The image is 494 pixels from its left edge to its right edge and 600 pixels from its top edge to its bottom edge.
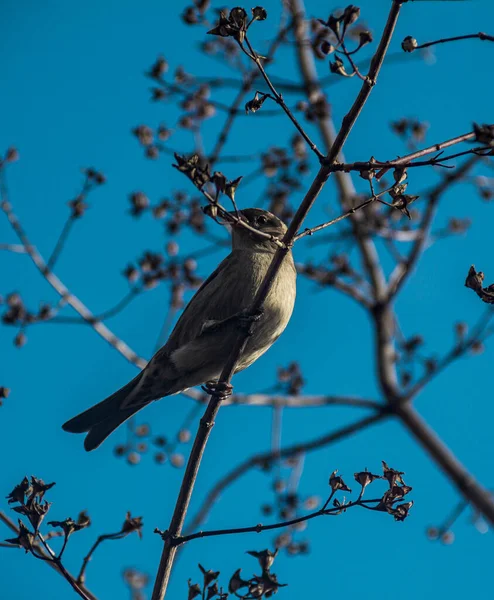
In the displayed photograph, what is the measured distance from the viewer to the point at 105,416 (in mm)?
5379

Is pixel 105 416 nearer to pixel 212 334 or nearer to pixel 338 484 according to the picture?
pixel 212 334

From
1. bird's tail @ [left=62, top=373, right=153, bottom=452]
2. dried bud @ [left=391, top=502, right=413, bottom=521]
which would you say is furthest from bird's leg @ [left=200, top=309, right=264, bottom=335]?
dried bud @ [left=391, top=502, right=413, bottom=521]

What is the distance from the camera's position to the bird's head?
523 centimetres

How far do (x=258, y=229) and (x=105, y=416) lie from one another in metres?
1.80

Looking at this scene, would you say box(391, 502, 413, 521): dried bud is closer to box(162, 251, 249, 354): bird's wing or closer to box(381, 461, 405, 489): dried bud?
box(381, 461, 405, 489): dried bud

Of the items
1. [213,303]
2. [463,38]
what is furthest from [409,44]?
[213,303]

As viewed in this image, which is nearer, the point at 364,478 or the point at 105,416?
the point at 364,478

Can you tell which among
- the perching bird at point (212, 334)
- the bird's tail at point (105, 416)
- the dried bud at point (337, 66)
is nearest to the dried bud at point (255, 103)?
the dried bud at point (337, 66)

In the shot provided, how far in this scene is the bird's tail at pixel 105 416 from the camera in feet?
17.4

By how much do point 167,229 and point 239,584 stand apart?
4.47 m

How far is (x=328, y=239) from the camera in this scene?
25.5ft

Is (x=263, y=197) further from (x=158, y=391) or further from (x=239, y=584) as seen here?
(x=239, y=584)

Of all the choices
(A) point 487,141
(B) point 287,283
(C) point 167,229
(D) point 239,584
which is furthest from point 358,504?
(C) point 167,229

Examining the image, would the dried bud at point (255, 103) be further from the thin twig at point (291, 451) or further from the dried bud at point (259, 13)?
the thin twig at point (291, 451)
